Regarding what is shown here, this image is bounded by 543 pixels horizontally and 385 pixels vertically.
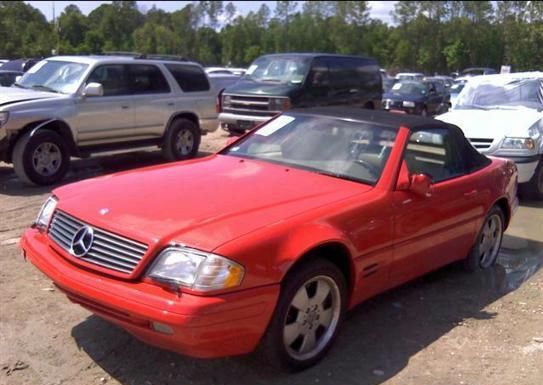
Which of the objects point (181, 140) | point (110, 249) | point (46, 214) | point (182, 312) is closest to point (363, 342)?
point (182, 312)

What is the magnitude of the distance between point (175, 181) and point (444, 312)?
7.45 feet

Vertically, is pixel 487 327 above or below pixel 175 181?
below

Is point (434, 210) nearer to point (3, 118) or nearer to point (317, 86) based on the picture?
point (3, 118)

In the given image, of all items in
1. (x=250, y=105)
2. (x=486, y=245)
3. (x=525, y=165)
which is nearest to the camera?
(x=486, y=245)

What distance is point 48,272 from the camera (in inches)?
153

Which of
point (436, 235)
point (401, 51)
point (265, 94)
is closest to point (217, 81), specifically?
point (265, 94)

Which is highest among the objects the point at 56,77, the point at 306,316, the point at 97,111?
the point at 56,77

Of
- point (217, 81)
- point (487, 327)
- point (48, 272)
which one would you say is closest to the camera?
point (48, 272)

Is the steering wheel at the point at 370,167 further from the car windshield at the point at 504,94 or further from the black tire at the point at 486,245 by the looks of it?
the car windshield at the point at 504,94

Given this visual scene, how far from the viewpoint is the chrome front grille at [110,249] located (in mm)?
3551

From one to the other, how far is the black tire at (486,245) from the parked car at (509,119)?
283 cm

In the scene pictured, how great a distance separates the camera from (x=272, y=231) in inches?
145

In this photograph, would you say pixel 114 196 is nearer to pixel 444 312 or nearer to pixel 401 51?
pixel 444 312

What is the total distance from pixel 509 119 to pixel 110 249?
7244 millimetres
